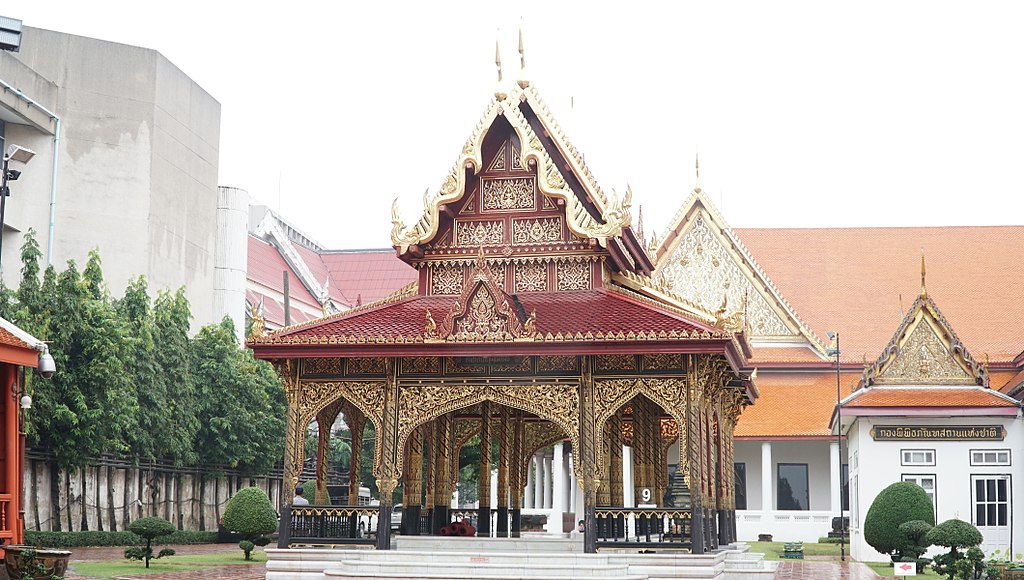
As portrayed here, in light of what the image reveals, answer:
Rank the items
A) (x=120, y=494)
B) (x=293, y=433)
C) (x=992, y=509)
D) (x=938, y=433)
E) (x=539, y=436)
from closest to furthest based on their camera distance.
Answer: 1. (x=293, y=433)
2. (x=539, y=436)
3. (x=992, y=509)
4. (x=938, y=433)
5. (x=120, y=494)

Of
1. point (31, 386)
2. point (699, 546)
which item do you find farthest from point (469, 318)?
point (31, 386)

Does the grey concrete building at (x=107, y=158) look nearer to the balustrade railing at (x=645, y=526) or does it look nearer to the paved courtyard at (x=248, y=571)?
the paved courtyard at (x=248, y=571)

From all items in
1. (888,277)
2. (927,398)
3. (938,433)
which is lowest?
(938,433)

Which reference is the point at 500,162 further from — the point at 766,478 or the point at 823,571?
the point at 766,478

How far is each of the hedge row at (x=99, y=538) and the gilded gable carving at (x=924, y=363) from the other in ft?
57.5

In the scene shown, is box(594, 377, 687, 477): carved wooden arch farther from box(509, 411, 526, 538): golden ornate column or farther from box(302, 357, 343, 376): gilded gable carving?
box(509, 411, 526, 538): golden ornate column

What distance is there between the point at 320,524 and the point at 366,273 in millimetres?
65577

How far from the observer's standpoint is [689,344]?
1717 cm

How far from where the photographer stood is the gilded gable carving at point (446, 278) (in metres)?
19.8

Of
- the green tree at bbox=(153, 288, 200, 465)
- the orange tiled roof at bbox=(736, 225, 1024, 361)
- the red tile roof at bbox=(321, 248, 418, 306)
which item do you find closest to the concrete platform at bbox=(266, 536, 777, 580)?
the green tree at bbox=(153, 288, 200, 465)

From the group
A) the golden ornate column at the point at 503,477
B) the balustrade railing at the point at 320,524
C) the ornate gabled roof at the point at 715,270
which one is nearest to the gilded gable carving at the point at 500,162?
the golden ornate column at the point at 503,477

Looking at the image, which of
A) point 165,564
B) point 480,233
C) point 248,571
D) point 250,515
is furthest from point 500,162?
point 250,515

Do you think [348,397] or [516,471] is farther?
[516,471]

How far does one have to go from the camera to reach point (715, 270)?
43094 mm
